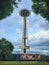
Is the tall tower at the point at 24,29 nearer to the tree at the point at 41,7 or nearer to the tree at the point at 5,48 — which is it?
the tree at the point at 41,7

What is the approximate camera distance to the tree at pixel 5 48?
12477 millimetres

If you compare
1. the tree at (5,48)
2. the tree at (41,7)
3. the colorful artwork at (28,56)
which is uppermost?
the tree at (41,7)

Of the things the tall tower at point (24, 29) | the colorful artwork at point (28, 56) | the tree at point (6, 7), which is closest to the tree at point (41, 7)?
the tall tower at point (24, 29)

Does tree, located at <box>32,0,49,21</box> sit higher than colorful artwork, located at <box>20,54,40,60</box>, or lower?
higher

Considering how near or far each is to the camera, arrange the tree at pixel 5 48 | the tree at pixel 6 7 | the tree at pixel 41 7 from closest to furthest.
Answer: the tree at pixel 5 48 < the tree at pixel 41 7 < the tree at pixel 6 7

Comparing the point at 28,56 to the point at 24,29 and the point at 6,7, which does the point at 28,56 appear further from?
the point at 6,7

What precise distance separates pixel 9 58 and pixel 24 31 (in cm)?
171

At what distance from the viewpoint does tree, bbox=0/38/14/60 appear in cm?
1248

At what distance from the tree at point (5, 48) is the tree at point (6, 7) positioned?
4.75 ft

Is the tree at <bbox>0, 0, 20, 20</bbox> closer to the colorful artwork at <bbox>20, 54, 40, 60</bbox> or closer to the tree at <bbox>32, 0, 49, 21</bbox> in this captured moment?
the tree at <bbox>32, 0, 49, 21</bbox>

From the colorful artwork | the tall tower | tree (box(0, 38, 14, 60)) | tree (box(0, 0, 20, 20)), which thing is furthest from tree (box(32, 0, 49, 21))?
tree (box(0, 38, 14, 60))

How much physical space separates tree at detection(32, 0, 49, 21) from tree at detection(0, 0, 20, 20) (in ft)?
3.76

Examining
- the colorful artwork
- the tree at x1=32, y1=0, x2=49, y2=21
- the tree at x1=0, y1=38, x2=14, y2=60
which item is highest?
the tree at x1=32, y1=0, x2=49, y2=21

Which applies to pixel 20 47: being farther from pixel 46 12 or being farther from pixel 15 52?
pixel 46 12
